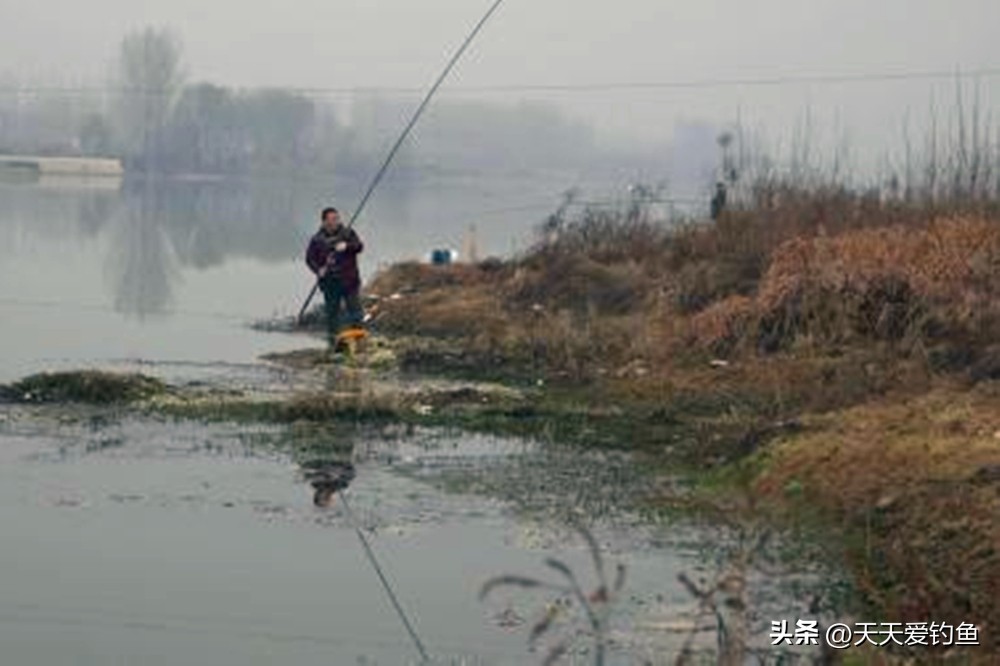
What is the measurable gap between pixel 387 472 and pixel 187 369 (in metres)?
7.01

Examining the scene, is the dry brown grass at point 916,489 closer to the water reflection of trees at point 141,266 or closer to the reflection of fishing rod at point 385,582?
the reflection of fishing rod at point 385,582

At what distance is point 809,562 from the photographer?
878cm

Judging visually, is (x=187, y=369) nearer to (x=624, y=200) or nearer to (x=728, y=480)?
(x=728, y=480)

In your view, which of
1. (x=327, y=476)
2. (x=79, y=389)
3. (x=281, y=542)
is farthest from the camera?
(x=79, y=389)

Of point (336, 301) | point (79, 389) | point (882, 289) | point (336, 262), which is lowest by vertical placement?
point (79, 389)

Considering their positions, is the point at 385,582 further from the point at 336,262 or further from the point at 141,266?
the point at 141,266

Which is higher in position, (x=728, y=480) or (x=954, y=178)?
(x=954, y=178)

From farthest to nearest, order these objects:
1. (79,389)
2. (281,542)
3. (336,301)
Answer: (336,301) → (79,389) → (281,542)

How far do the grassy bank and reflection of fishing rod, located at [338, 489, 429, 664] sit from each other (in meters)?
2.09

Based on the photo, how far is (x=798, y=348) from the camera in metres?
16.3

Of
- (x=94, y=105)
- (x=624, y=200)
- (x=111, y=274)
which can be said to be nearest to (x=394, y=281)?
(x=624, y=200)

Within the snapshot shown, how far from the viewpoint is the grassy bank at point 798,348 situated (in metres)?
9.11

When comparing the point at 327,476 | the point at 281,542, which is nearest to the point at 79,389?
the point at 327,476

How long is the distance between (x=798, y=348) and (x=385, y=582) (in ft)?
29.0
